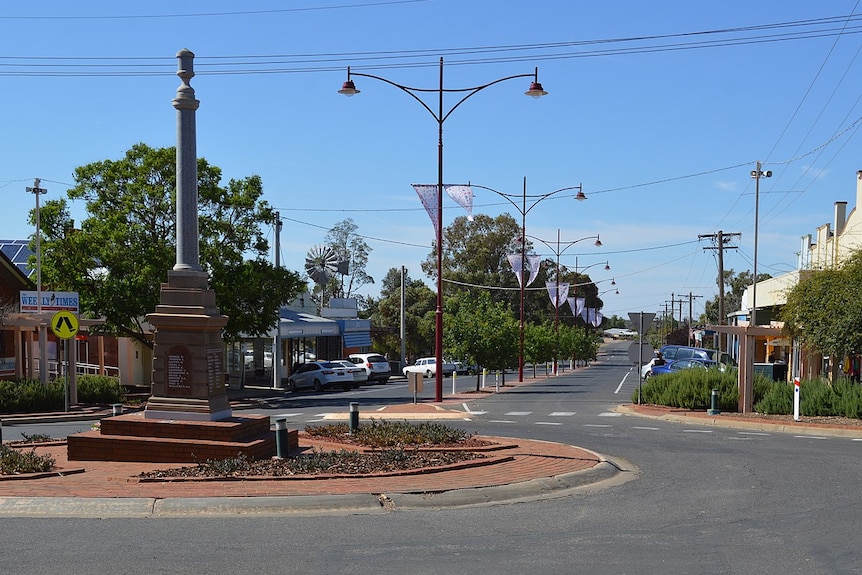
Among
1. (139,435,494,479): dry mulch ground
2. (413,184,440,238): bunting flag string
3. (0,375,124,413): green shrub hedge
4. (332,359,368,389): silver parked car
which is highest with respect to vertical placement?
(413,184,440,238): bunting flag string

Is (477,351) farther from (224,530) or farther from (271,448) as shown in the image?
(224,530)

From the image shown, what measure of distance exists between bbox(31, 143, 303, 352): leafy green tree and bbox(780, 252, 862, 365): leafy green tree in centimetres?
1940

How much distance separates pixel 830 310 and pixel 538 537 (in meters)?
17.5

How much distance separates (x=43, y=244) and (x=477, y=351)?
18.9 metres

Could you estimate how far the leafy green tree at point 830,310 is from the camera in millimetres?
23375

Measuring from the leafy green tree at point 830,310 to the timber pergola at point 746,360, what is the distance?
0.89m

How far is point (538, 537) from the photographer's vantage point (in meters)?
9.12

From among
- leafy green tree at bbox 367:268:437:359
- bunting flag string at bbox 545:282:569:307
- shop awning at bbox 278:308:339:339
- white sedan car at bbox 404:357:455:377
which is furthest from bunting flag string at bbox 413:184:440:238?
leafy green tree at bbox 367:268:437:359

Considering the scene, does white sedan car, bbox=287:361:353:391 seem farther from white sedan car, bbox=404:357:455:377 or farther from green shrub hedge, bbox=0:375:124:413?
green shrub hedge, bbox=0:375:124:413

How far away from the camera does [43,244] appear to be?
34812mm

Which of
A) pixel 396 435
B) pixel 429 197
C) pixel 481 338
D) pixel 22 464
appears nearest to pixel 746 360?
pixel 429 197

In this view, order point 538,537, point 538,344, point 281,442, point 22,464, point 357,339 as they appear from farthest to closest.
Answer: point 357,339 → point 538,344 → point 281,442 → point 22,464 → point 538,537

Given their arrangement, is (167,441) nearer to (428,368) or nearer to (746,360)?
(746,360)

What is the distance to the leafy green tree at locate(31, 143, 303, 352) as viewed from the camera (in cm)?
3419
